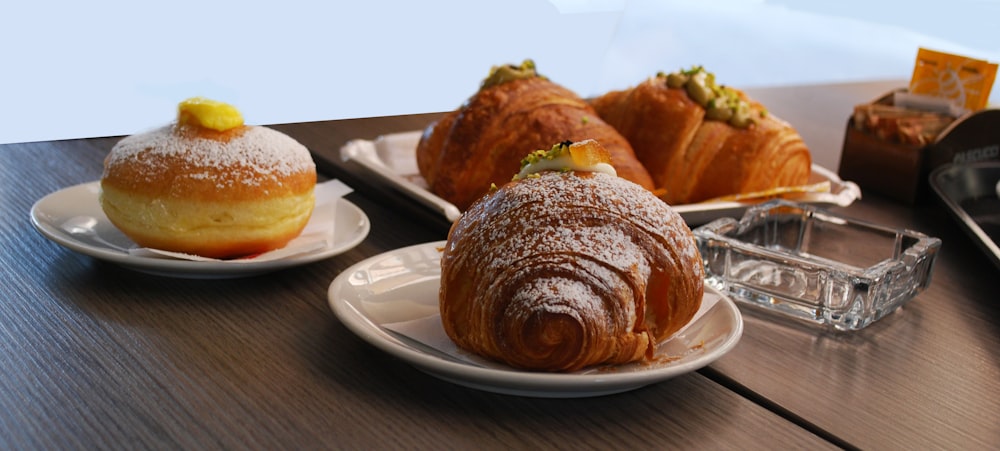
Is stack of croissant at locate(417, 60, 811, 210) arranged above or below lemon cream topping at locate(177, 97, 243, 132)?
below

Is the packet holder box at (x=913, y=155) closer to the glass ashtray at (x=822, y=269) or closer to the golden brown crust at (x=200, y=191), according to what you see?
the glass ashtray at (x=822, y=269)

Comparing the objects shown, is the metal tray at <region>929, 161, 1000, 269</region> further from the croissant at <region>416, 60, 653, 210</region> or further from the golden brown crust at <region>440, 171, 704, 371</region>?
the golden brown crust at <region>440, 171, 704, 371</region>

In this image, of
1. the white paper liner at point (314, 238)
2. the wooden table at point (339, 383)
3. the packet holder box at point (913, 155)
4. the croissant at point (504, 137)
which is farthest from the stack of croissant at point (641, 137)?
the wooden table at point (339, 383)

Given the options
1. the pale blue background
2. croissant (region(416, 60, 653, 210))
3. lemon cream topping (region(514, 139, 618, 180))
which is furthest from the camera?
the pale blue background

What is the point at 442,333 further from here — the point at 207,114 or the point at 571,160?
the point at 207,114

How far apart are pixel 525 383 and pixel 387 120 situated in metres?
1.14

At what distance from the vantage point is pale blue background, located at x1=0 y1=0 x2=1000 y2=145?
308cm

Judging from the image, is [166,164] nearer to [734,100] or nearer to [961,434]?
[961,434]

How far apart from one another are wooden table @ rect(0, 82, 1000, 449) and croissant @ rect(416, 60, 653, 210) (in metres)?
0.33

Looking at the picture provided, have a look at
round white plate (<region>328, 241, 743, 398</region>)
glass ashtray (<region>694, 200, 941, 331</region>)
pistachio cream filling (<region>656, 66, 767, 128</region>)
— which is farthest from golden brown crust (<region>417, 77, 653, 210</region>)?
round white plate (<region>328, 241, 743, 398</region>)

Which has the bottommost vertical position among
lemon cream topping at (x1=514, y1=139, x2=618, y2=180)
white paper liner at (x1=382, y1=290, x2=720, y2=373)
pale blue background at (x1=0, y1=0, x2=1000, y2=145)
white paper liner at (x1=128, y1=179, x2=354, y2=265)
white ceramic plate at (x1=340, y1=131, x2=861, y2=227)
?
pale blue background at (x1=0, y1=0, x2=1000, y2=145)

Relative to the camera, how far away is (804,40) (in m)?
5.32

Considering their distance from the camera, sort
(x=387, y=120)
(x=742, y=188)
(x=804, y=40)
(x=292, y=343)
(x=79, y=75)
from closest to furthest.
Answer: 1. (x=292, y=343)
2. (x=742, y=188)
3. (x=387, y=120)
4. (x=79, y=75)
5. (x=804, y=40)

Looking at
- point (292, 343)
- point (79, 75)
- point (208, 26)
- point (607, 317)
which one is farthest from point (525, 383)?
point (208, 26)
